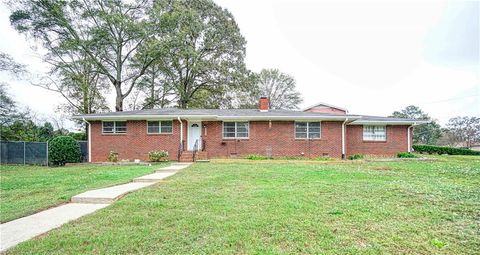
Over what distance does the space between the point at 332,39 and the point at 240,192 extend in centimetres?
1590

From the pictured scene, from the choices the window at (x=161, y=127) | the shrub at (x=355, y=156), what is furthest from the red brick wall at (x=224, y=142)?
the shrub at (x=355, y=156)

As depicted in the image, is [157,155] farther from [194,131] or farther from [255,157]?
[255,157]

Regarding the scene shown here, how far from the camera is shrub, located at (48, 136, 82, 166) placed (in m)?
15.9

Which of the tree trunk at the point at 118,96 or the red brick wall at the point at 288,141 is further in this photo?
the tree trunk at the point at 118,96

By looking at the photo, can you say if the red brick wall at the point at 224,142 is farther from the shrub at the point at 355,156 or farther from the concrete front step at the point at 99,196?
the concrete front step at the point at 99,196

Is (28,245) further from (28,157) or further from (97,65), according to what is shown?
(97,65)

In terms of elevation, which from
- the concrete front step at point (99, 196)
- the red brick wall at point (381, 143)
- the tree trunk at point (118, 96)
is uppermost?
the tree trunk at point (118, 96)

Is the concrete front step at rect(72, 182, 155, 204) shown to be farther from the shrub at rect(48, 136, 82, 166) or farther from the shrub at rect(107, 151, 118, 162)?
the shrub at rect(48, 136, 82, 166)

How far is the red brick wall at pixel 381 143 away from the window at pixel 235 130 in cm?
721

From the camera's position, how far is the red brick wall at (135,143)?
16.5m

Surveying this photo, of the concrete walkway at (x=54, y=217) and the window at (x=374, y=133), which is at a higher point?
the window at (x=374, y=133)

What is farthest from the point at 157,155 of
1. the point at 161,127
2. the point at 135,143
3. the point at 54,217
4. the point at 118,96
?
the point at 118,96

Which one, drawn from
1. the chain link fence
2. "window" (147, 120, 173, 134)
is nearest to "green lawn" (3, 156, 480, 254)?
"window" (147, 120, 173, 134)

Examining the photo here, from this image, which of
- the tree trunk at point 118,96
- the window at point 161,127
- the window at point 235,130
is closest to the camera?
the window at point 161,127
